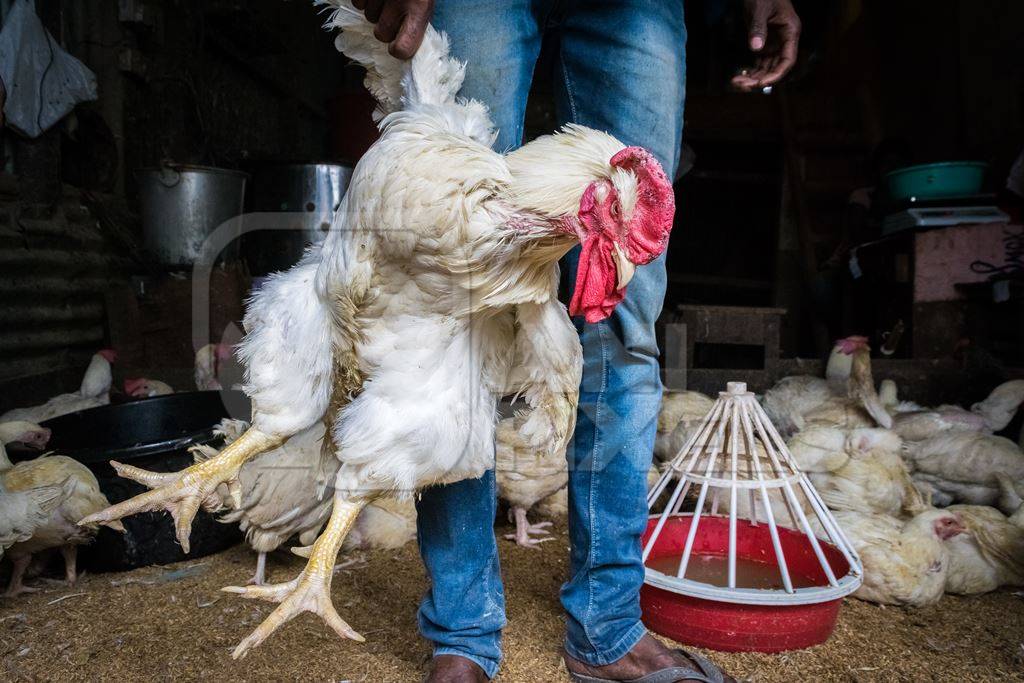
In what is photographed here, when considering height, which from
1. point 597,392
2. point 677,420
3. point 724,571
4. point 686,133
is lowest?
point 724,571

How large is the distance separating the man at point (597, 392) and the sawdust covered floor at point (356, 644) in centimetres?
23

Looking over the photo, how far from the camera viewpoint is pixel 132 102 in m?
4.59

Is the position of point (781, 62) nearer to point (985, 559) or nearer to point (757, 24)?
point (757, 24)

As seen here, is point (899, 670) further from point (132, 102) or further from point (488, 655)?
point (132, 102)

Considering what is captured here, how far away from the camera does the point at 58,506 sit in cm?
234

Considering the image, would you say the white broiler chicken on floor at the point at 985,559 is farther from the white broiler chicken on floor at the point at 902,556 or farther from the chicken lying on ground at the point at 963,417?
the chicken lying on ground at the point at 963,417

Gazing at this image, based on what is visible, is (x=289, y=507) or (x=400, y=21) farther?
(x=289, y=507)

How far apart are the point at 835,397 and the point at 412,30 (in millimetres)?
3142

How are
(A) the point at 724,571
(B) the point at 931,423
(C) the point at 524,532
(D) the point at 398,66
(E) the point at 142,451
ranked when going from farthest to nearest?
(B) the point at 931,423 < (C) the point at 524,532 < (E) the point at 142,451 < (A) the point at 724,571 < (D) the point at 398,66

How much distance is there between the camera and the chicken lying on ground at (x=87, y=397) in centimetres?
331

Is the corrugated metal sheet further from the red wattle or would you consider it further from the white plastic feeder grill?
the red wattle

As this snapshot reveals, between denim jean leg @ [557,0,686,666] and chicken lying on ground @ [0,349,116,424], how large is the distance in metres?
2.54

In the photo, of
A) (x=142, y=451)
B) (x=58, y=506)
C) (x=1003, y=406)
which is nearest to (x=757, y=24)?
(x=142, y=451)

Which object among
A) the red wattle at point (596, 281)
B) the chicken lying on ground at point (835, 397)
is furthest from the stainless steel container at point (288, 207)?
the red wattle at point (596, 281)
